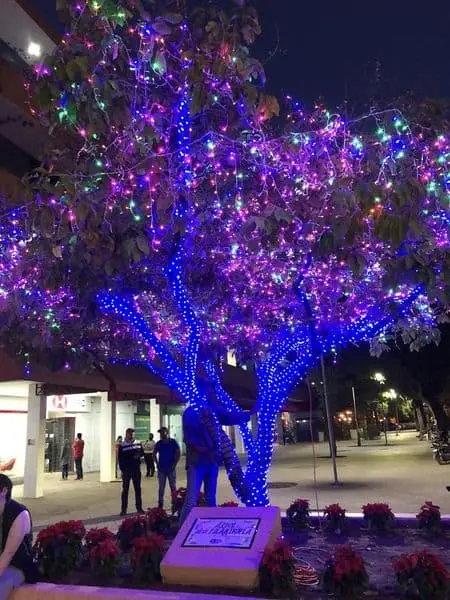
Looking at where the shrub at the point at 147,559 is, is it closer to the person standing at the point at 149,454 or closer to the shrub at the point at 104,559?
the shrub at the point at 104,559

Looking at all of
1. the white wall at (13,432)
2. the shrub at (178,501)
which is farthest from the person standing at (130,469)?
the white wall at (13,432)

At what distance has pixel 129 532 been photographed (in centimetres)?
717

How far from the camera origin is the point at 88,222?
5.34m

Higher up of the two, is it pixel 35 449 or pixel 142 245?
pixel 142 245

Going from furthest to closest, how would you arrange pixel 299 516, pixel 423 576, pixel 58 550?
pixel 299 516, pixel 58 550, pixel 423 576

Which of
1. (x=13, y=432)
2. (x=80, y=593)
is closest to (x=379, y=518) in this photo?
(x=80, y=593)

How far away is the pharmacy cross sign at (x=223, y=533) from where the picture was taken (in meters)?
5.51

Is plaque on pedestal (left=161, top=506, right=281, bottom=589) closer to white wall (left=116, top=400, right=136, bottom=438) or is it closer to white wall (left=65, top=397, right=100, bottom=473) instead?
white wall (left=116, top=400, right=136, bottom=438)

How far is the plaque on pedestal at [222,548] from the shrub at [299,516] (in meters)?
2.27

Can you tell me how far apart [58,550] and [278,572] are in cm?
243

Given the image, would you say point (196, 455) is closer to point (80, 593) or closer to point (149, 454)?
point (80, 593)

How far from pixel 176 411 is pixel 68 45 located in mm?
23457

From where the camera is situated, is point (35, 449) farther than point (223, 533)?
Yes

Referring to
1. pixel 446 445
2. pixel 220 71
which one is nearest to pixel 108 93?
pixel 220 71
